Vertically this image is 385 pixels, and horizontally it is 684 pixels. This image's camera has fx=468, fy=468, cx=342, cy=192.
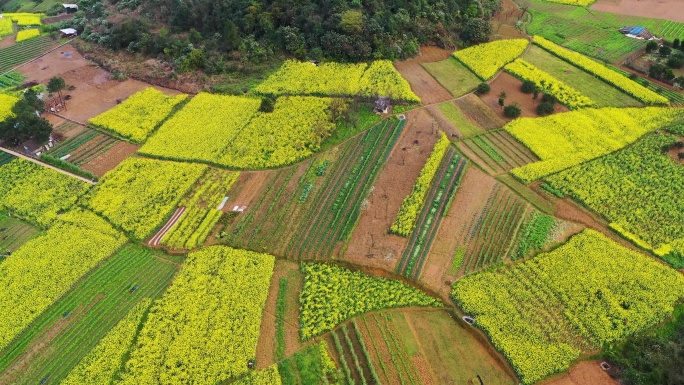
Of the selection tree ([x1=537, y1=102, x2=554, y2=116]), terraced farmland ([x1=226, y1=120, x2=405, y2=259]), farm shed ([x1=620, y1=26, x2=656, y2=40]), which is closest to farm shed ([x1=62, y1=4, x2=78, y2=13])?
terraced farmland ([x1=226, y1=120, x2=405, y2=259])

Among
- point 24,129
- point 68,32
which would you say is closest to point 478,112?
point 24,129

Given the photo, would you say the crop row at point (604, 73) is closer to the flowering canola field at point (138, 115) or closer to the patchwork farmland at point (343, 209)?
the patchwork farmland at point (343, 209)

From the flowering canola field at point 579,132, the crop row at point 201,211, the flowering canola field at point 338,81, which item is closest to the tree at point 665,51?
the flowering canola field at point 579,132

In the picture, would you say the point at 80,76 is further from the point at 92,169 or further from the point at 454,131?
the point at 454,131

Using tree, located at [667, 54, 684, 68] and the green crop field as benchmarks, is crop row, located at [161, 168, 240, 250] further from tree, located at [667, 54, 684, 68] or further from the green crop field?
tree, located at [667, 54, 684, 68]

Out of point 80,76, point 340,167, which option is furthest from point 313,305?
point 80,76

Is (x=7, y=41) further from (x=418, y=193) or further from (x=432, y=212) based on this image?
(x=432, y=212)

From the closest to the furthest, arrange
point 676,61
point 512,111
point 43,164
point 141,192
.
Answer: point 141,192, point 43,164, point 512,111, point 676,61
